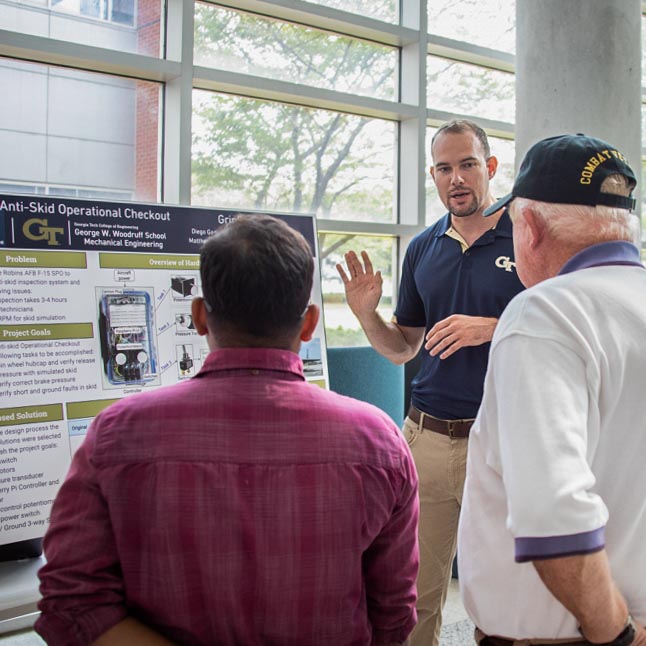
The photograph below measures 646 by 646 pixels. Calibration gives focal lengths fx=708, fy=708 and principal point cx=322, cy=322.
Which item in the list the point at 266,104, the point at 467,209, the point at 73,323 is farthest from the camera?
the point at 266,104

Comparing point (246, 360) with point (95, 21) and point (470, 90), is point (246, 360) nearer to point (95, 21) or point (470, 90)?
point (95, 21)

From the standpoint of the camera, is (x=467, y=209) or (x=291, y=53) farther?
(x=291, y=53)

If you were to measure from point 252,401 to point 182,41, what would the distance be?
2.75 metres

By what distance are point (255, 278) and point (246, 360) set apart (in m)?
0.12

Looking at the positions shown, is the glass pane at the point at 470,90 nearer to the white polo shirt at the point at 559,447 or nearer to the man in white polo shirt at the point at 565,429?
the man in white polo shirt at the point at 565,429

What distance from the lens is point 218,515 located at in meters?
1.00

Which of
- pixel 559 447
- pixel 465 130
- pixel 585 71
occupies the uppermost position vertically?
pixel 585 71

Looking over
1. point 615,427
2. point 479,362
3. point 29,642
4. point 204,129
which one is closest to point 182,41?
point 204,129

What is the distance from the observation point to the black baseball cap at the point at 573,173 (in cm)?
114

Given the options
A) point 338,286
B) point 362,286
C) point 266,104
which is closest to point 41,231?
point 362,286

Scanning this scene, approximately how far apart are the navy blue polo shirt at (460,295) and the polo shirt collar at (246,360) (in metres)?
1.22

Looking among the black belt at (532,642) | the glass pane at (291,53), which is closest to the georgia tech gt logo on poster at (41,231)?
the black belt at (532,642)

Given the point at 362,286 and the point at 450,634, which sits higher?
the point at 362,286

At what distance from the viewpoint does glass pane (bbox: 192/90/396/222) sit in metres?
3.57
